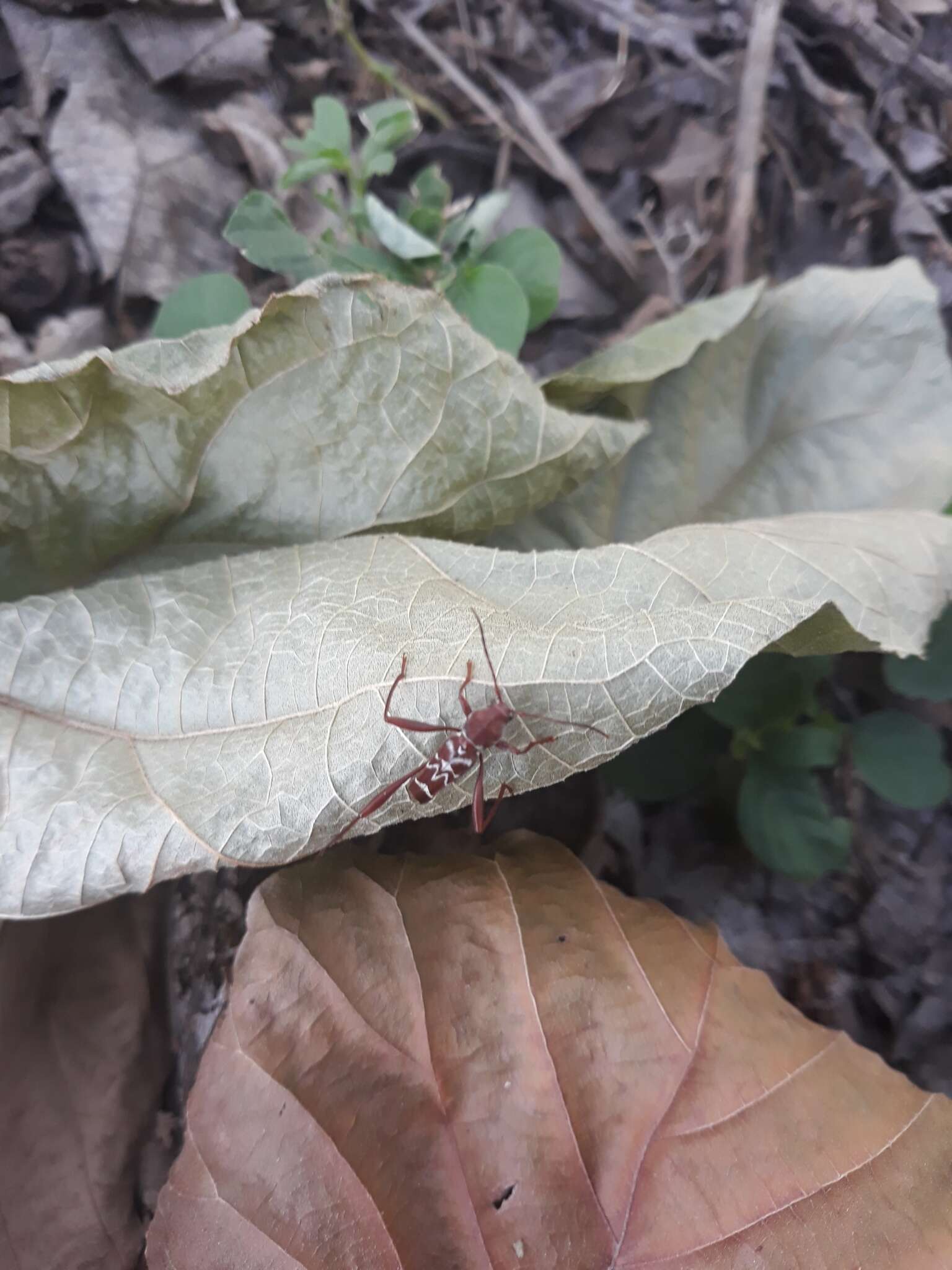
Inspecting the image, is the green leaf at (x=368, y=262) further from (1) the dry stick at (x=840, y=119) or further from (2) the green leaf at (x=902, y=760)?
(2) the green leaf at (x=902, y=760)

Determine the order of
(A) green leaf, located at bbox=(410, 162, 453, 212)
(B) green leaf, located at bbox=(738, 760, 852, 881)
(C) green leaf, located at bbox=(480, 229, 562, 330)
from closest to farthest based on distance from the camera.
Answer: (B) green leaf, located at bbox=(738, 760, 852, 881) < (C) green leaf, located at bbox=(480, 229, 562, 330) < (A) green leaf, located at bbox=(410, 162, 453, 212)

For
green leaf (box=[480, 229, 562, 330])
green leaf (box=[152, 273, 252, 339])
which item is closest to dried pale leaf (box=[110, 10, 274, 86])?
green leaf (box=[152, 273, 252, 339])

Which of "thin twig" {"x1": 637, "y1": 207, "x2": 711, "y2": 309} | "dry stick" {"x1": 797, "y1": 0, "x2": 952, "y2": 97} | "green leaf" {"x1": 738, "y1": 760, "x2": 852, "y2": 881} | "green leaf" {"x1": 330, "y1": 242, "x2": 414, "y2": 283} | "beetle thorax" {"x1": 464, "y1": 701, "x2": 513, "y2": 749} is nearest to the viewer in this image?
"beetle thorax" {"x1": 464, "y1": 701, "x2": 513, "y2": 749}

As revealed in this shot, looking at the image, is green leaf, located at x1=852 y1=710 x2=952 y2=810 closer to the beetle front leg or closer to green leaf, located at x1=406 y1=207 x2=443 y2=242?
the beetle front leg

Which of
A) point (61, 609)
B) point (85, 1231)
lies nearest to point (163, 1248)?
point (85, 1231)

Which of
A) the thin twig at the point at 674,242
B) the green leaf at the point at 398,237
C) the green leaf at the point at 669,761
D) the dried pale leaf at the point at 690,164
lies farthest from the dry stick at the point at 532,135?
the green leaf at the point at 669,761

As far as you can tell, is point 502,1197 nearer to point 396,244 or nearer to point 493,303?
point 493,303

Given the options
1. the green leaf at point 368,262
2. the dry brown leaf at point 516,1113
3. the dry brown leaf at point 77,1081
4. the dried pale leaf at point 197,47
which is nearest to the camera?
the dry brown leaf at point 516,1113

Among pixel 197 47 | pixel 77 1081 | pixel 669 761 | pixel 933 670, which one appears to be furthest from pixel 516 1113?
pixel 197 47
